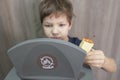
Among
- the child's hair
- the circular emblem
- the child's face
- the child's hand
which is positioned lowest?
the child's hand

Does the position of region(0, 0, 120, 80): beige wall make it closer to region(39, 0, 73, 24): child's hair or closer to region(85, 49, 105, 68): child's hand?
region(39, 0, 73, 24): child's hair

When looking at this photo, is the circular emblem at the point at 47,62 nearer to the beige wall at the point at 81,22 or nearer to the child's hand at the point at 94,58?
the child's hand at the point at 94,58

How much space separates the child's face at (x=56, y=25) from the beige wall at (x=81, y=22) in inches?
8.1

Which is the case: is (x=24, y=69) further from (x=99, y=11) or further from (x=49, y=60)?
(x=99, y=11)

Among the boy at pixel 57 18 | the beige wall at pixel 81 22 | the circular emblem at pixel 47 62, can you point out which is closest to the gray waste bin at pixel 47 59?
the circular emblem at pixel 47 62

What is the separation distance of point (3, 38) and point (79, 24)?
0.48 metres

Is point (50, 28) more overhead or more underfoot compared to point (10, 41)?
more overhead

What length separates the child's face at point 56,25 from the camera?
945 millimetres

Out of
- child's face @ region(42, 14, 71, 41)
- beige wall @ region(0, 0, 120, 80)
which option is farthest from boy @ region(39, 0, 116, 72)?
beige wall @ region(0, 0, 120, 80)

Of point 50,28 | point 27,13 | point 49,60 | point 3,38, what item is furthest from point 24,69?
point 3,38

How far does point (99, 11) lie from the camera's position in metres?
1.14

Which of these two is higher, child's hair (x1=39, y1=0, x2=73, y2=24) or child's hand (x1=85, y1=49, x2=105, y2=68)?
child's hair (x1=39, y1=0, x2=73, y2=24)

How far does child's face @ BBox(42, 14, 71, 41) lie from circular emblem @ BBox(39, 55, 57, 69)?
8.9 inches

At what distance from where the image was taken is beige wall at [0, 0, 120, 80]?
1132 mm
